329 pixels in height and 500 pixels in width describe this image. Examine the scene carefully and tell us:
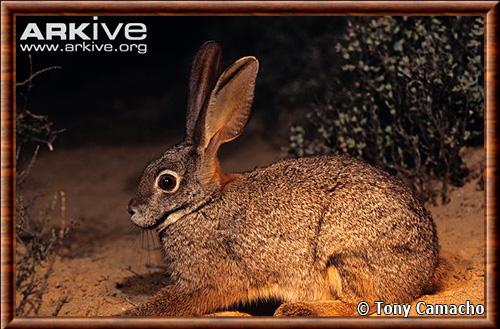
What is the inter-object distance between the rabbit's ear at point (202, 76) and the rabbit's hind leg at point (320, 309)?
5.03 feet

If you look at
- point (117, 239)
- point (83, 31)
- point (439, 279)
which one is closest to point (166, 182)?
point (83, 31)

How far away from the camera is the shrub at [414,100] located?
26.1 feet

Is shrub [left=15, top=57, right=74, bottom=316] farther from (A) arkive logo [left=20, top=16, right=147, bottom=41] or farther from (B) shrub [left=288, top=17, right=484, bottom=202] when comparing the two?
(B) shrub [left=288, top=17, right=484, bottom=202]

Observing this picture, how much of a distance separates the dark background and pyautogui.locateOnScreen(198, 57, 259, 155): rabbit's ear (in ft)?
16.5

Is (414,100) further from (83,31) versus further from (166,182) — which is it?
(83,31)

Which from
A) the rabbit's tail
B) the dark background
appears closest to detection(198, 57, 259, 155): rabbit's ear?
the rabbit's tail

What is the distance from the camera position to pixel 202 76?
624cm

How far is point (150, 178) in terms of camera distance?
19.6ft

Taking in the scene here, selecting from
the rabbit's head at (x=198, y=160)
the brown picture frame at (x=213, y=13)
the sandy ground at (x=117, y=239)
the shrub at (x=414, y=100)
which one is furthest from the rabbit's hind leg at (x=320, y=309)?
the shrub at (x=414, y=100)

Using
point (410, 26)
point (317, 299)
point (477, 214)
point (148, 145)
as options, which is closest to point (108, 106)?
point (148, 145)

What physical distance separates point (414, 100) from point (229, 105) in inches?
108

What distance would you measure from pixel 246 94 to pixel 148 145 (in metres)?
6.19

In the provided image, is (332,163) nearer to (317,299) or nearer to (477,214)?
(317,299)

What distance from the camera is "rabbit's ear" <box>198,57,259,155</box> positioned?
→ 5.79 metres
